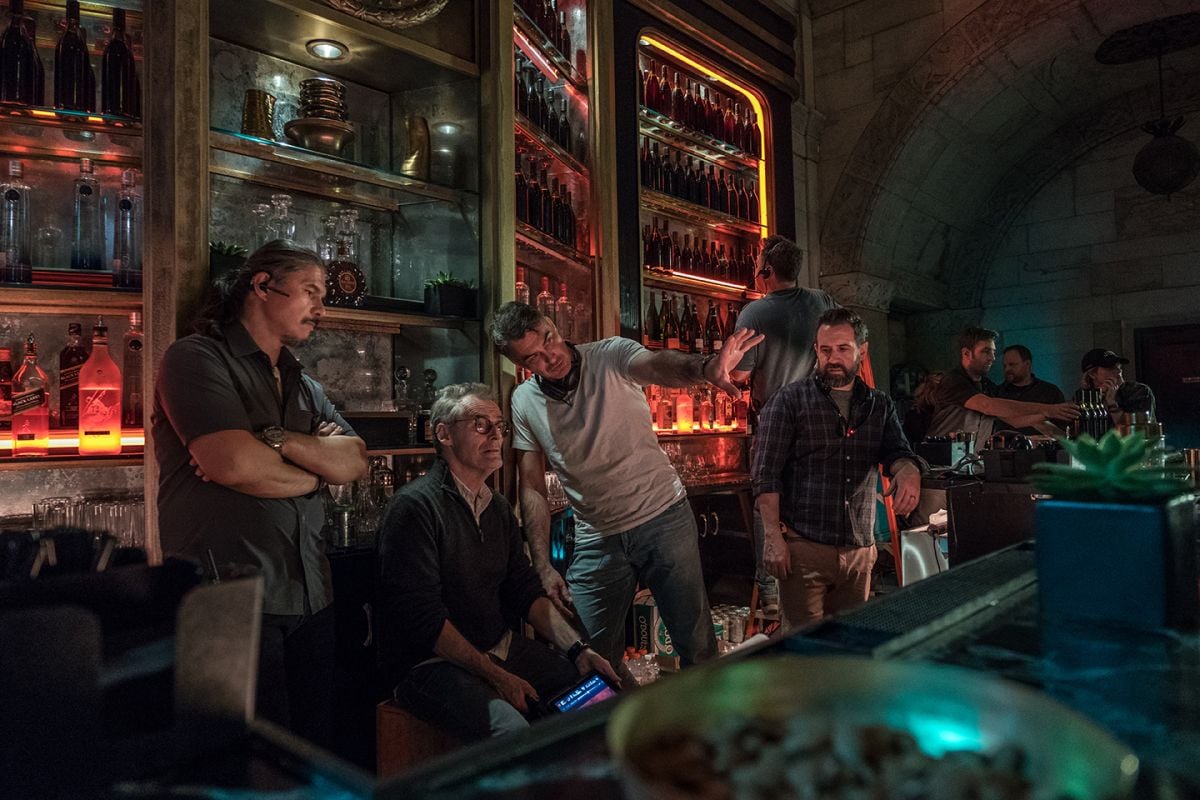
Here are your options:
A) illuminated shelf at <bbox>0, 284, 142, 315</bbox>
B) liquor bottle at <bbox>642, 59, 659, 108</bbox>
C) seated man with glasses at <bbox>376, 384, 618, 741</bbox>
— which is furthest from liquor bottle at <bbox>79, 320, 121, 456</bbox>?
liquor bottle at <bbox>642, 59, 659, 108</bbox>

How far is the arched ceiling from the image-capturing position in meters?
5.39

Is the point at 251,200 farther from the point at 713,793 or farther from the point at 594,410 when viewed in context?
the point at 713,793

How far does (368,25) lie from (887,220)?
4.58 meters

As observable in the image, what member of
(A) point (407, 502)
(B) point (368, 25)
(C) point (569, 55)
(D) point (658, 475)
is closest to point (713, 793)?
(A) point (407, 502)

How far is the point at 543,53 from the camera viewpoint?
3.52 meters

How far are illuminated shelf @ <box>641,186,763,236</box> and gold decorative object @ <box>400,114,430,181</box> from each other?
151 cm

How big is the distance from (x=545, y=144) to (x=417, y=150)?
2.09 ft

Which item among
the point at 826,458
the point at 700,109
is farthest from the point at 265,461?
the point at 700,109

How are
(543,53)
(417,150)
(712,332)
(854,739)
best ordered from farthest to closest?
(712,332), (543,53), (417,150), (854,739)

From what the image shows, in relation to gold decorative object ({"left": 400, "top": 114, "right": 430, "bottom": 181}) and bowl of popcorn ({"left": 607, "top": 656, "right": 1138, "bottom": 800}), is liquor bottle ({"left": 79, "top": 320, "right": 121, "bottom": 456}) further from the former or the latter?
bowl of popcorn ({"left": 607, "top": 656, "right": 1138, "bottom": 800})

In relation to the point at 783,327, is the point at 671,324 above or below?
above

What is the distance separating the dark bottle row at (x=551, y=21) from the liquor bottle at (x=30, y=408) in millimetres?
2303

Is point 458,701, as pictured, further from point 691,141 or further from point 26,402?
point 691,141

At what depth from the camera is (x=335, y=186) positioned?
9.98 ft
